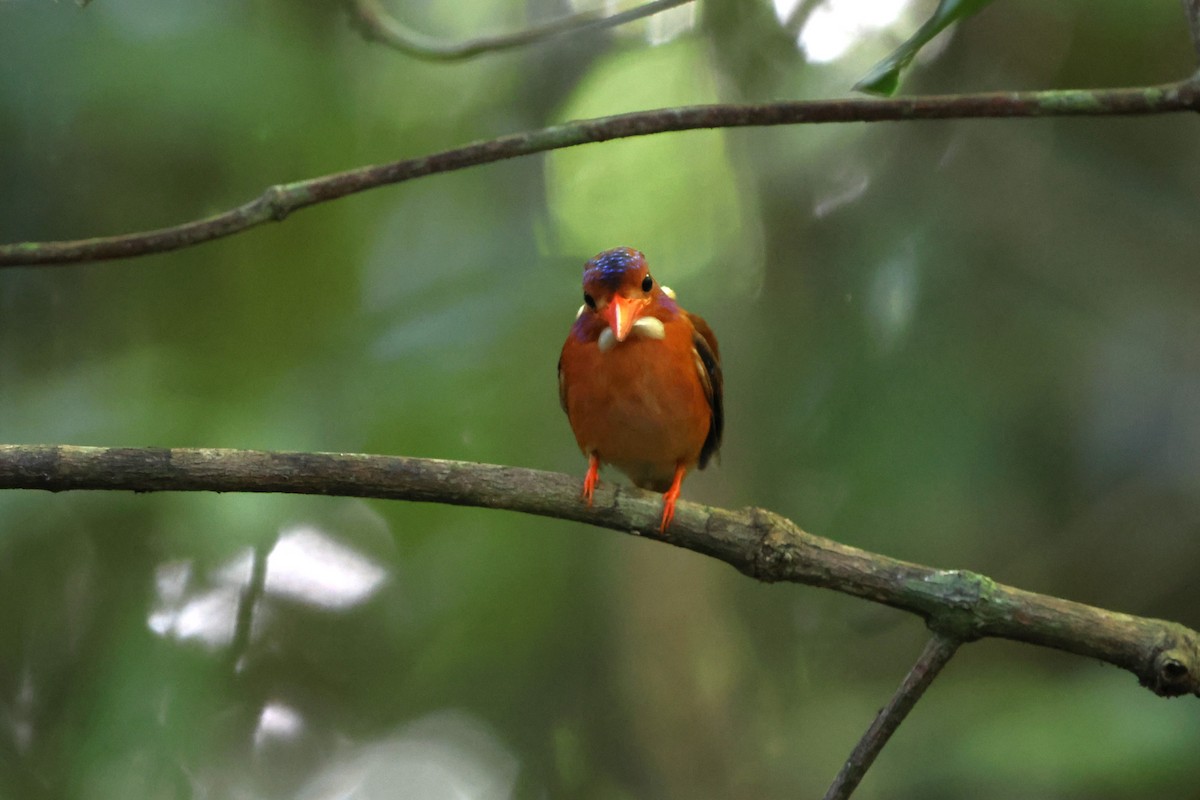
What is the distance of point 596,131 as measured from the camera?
151cm

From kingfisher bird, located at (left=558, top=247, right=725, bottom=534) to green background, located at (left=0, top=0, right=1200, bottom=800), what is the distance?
71 cm

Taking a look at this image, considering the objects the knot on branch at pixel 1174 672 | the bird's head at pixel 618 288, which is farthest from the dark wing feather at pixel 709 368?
the knot on branch at pixel 1174 672

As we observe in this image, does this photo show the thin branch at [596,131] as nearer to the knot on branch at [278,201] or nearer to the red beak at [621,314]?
the knot on branch at [278,201]

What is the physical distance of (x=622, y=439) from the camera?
200cm

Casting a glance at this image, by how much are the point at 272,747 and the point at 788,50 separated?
2.34 meters

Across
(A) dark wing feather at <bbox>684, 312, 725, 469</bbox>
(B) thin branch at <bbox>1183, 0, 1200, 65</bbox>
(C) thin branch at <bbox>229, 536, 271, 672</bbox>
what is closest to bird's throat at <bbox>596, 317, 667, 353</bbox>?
(A) dark wing feather at <bbox>684, 312, 725, 469</bbox>

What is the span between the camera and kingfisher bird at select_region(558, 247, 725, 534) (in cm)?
190

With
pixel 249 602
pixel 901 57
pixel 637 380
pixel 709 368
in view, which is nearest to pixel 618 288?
pixel 637 380

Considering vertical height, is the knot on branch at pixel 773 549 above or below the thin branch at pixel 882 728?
above

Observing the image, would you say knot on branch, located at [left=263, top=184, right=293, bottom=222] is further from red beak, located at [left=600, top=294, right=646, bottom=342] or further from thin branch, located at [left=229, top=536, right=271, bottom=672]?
thin branch, located at [left=229, top=536, right=271, bottom=672]

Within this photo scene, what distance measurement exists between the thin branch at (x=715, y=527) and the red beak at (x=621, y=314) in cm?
37

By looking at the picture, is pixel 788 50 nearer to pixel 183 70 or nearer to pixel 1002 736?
pixel 183 70

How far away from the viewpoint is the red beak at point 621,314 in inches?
70.5

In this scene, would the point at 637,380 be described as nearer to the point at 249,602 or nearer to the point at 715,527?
the point at 715,527
